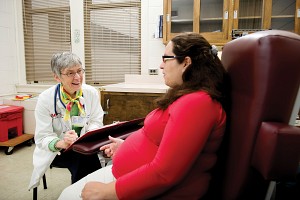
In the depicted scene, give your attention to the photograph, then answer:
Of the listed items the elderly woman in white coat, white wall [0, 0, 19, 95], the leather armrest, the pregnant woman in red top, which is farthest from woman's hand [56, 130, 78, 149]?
white wall [0, 0, 19, 95]

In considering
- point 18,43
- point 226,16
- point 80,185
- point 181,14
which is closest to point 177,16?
point 181,14

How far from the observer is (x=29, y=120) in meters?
3.28

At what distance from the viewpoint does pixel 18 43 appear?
11.9 feet

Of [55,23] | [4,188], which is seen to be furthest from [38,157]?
[55,23]

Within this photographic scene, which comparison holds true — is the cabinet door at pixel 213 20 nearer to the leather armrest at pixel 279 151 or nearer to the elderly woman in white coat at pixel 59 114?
the elderly woman in white coat at pixel 59 114

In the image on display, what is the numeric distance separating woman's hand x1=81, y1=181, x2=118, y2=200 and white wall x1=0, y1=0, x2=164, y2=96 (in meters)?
2.44

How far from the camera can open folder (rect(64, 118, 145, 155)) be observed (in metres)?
1.09

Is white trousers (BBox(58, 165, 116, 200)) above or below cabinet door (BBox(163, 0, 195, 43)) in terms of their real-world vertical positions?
below

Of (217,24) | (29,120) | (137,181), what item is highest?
(217,24)

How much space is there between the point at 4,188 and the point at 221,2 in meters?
2.79

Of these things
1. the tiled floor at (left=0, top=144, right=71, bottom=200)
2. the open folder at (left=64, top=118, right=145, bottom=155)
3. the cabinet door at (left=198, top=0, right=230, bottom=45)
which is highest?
the cabinet door at (left=198, top=0, right=230, bottom=45)

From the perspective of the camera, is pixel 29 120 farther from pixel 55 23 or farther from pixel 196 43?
pixel 196 43

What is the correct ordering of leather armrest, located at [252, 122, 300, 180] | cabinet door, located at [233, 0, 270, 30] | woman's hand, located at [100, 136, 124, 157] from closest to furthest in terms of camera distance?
leather armrest, located at [252, 122, 300, 180]
woman's hand, located at [100, 136, 124, 157]
cabinet door, located at [233, 0, 270, 30]

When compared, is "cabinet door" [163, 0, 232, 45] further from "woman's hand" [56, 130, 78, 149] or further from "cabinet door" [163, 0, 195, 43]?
"woman's hand" [56, 130, 78, 149]
